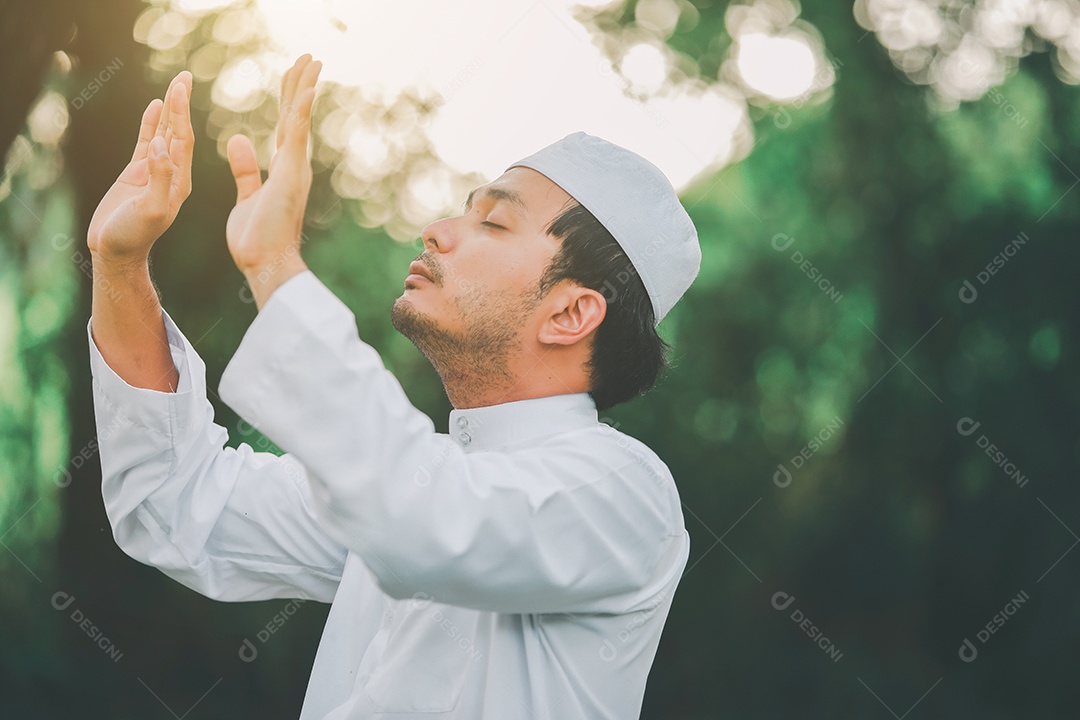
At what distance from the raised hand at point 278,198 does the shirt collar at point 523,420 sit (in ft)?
1.73

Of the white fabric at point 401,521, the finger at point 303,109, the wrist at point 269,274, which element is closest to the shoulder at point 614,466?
the white fabric at point 401,521

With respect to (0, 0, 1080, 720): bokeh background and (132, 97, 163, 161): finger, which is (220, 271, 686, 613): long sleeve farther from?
(0, 0, 1080, 720): bokeh background

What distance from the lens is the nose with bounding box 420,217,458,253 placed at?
5.52ft

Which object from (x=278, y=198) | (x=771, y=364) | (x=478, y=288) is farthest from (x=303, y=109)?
(x=771, y=364)

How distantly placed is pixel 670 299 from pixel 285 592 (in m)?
0.92

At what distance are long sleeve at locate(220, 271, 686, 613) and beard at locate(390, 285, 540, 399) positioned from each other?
0.30 metres

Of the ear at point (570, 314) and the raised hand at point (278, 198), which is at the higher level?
the raised hand at point (278, 198)

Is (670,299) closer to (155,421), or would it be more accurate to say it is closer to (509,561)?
(509,561)

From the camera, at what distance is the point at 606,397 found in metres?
1.85

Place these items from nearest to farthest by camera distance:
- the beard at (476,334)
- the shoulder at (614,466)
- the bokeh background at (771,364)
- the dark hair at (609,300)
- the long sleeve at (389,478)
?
the long sleeve at (389,478) < the shoulder at (614,466) < the beard at (476,334) < the dark hair at (609,300) < the bokeh background at (771,364)

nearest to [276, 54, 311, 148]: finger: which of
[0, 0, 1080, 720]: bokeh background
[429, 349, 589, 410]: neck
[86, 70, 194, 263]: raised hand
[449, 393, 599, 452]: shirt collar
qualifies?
[86, 70, 194, 263]: raised hand

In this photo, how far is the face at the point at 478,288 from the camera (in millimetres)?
1636

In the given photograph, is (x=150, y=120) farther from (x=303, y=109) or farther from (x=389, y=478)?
(x=389, y=478)

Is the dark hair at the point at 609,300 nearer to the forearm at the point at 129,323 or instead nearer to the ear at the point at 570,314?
the ear at the point at 570,314
